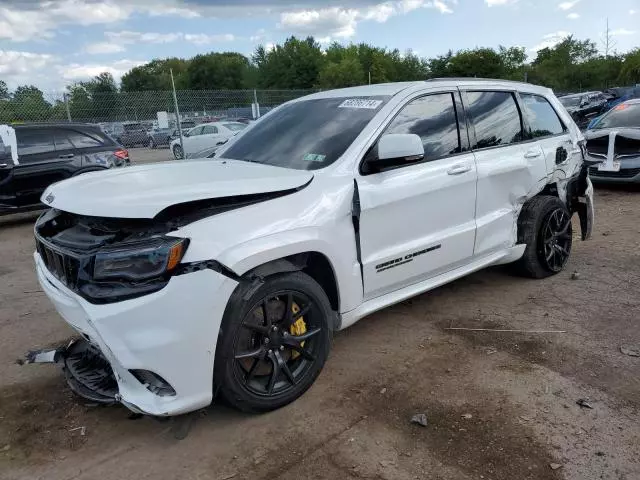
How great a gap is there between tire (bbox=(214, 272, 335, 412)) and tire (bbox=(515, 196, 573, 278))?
92.4 inches

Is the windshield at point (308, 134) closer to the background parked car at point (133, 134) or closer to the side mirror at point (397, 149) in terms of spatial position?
the side mirror at point (397, 149)

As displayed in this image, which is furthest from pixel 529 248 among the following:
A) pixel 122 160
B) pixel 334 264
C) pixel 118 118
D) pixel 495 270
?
pixel 118 118

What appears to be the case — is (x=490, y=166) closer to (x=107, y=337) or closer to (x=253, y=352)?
(x=253, y=352)

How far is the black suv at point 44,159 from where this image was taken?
867 cm

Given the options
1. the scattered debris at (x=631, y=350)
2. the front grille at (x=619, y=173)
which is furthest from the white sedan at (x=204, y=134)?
the scattered debris at (x=631, y=350)

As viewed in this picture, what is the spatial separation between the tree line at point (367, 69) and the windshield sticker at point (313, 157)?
40.7 ft

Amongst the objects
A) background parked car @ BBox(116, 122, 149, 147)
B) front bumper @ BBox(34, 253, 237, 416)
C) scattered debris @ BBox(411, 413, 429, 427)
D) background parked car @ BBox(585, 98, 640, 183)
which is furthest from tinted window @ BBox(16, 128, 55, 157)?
background parked car @ BBox(585, 98, 640, 183)

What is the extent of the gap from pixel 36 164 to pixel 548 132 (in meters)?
8.00

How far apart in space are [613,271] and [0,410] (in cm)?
525

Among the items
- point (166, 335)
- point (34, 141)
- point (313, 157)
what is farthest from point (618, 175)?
point (34, 141)

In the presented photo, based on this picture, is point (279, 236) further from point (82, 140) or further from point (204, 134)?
point (204, 134)

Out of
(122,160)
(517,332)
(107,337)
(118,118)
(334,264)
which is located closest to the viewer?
(107,337)

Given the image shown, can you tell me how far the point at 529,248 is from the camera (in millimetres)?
4707

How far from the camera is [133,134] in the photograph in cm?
1599
